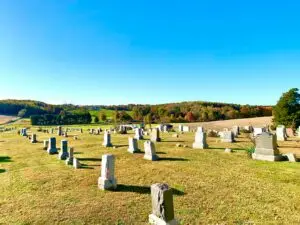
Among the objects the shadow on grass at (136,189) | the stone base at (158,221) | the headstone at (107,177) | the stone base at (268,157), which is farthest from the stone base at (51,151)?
the stone base at (268,157)

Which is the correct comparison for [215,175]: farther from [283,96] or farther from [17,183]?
[283,96]

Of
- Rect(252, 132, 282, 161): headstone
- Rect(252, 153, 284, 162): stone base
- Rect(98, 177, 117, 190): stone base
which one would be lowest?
Rect(98, 177, 117, 190): stone base

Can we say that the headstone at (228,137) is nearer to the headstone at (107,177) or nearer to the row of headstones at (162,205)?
the headstone at (107,177)

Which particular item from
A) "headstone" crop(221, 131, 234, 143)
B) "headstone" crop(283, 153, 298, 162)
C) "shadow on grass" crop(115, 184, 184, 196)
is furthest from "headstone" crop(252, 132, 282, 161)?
"shadow on grass" crop(115, 184, 184, 196)

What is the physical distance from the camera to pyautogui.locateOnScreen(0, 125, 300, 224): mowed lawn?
7.77 m

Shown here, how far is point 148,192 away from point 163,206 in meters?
3.62

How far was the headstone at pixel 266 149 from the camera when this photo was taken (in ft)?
50.3

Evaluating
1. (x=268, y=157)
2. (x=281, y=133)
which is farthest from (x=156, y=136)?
(x=281, y=133)

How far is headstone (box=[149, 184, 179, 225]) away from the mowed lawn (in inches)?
41.4

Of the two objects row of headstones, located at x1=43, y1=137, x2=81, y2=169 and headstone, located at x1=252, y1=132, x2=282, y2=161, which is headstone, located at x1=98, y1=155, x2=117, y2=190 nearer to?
row of headstones, located at x1=43, y1=137, x2=81, y2=169

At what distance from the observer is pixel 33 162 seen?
1689 centimetres

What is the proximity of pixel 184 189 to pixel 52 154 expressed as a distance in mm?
13656

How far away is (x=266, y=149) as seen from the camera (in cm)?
1566

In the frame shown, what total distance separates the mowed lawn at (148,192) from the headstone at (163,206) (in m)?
1.05
